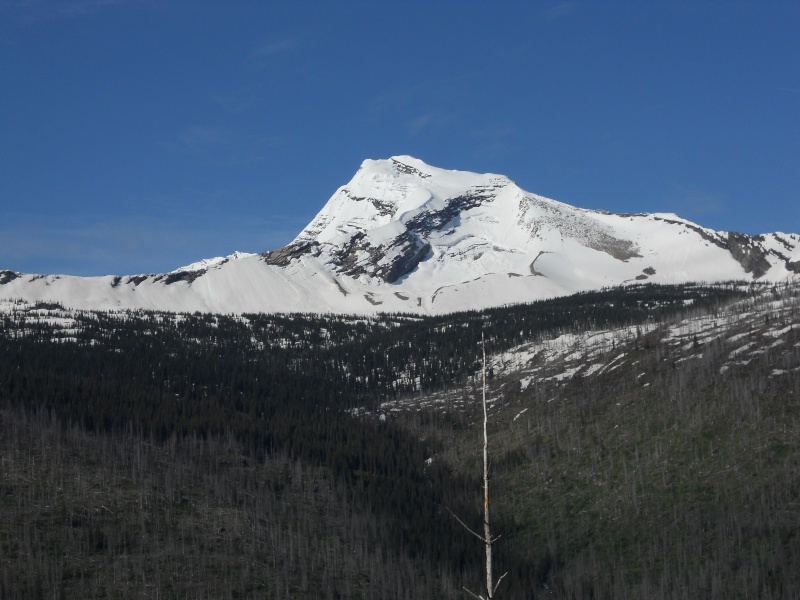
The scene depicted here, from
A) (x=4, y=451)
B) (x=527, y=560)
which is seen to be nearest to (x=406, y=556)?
(x=527, y=560)

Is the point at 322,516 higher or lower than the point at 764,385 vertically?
lower

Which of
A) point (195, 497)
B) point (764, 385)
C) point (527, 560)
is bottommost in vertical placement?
point (527, 560)

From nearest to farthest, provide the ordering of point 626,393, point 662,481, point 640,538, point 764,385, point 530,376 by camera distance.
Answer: point 640,538 → point 662,481 → point 764,385 → point 626,393 → point 530,376

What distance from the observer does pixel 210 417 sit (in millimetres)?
161000

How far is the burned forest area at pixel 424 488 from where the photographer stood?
100m

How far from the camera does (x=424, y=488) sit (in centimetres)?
14038

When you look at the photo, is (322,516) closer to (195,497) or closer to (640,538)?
(195,497)

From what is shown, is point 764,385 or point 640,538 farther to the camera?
point 764,385

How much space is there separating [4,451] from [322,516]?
138 feet

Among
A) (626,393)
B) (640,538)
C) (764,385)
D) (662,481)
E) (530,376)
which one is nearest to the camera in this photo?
(640,538)

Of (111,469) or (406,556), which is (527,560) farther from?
(111,469)

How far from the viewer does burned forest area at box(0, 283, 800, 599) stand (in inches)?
3952

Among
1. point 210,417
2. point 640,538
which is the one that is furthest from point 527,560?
point 210,417

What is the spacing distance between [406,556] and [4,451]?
53956 mm
